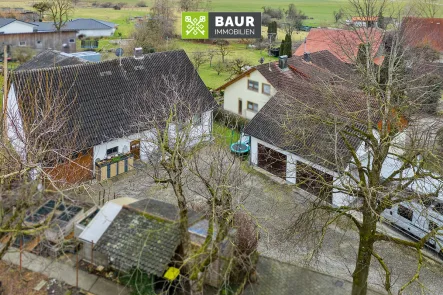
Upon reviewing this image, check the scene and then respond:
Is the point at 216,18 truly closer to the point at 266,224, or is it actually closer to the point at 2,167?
the point at 266,224

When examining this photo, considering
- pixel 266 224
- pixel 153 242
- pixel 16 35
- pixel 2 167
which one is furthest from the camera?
pixel 16 35

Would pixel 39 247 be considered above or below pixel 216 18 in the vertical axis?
below

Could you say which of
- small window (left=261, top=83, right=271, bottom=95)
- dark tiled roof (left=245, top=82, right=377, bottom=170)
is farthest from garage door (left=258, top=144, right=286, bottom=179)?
small window (left=261, top=83, right=271, bottom=95)


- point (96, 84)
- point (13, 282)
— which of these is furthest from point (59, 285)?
point (96, 84)

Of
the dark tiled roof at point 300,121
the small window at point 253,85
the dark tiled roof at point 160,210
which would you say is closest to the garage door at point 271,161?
the dark tiled roof at point 300,121

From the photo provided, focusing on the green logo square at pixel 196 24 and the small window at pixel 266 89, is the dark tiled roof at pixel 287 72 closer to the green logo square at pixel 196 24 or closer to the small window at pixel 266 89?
the small window at pixel 266 89

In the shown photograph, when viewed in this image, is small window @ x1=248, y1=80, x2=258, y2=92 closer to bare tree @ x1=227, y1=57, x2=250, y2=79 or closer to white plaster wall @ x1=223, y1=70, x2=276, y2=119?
white plaster wall @ x1=223, y1=70, x2=276, y2=119
